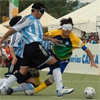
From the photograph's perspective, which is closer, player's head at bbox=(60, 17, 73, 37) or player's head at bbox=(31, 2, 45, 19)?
player's head at bbox=(31, 2, 45, 19)

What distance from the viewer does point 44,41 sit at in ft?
32.5

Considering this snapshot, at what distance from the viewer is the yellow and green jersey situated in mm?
9414

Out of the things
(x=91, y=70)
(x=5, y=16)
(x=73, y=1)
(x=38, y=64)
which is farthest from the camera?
(x=73, y=1)

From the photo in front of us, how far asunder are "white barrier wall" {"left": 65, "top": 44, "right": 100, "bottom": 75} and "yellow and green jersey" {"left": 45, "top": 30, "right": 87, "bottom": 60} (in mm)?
7517

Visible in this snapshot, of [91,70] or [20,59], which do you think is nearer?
[20,59]

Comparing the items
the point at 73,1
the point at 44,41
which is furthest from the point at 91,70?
the point at 73,1

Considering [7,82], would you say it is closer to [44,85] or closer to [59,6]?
[44,85]

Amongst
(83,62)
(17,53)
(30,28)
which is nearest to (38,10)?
(30,28)

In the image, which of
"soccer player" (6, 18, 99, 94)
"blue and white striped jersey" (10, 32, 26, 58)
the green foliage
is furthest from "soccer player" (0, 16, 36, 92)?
the green foliage

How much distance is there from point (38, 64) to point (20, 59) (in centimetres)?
118

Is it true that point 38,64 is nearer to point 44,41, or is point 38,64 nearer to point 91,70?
point 44,41

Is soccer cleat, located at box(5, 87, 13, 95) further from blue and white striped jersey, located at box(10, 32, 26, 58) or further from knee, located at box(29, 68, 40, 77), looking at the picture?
blue and white striped jersey, located at box(10, 32, 26, 58)

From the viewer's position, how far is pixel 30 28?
8.81m

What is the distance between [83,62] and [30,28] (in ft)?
30.3
